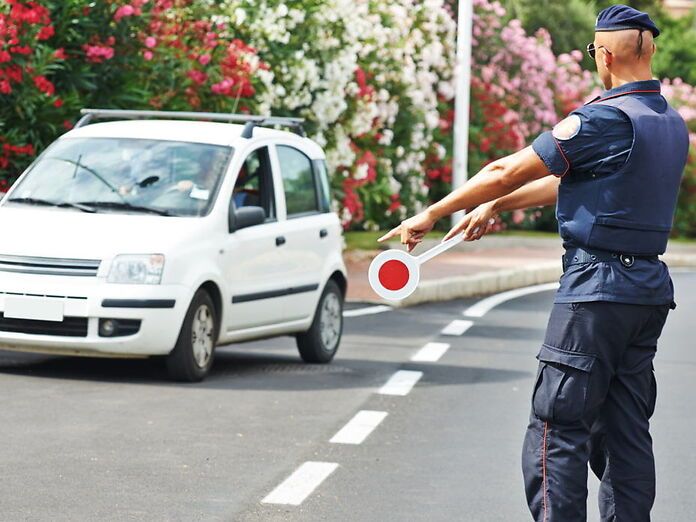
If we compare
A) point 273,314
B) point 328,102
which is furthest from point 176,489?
point 328,102

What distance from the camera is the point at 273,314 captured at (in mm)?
11336

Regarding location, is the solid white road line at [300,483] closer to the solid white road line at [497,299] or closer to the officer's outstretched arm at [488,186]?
the officer's outstretched arm at [488,186]

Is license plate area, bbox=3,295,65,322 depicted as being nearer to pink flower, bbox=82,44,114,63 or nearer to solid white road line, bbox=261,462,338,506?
solid white road line, bbox=261,462,338,506

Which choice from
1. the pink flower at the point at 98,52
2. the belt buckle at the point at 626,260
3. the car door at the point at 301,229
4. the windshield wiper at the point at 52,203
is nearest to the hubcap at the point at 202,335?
the windshield wiper at the point at 52,203

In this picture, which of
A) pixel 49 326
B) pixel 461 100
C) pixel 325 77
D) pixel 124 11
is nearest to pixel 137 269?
pixel 49 326

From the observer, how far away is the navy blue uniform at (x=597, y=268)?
499 cm

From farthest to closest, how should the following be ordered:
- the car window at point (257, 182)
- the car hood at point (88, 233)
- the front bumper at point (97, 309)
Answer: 1. the car window at point (257, 182)
2. the car hood at point (88, 233)
3. the front bumper at point (97, 309)

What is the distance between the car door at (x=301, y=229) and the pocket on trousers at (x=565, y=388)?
643 cm

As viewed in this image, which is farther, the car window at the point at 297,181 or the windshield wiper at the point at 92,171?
the car window at the point at 297,181

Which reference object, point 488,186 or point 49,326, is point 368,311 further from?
point 488,186

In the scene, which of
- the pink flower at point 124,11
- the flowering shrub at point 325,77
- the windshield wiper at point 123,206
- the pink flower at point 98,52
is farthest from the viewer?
the pink flower at point 124,11

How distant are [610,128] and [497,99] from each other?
26489 mm

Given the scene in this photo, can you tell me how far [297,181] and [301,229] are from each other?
427mm

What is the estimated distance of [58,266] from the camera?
9.95 m
